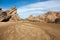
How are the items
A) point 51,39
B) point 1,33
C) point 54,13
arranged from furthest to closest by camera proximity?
1. point 54,13
2. point 1,33
3. point 51,39

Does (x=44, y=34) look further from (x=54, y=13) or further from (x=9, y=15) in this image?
(x=9, y=15)

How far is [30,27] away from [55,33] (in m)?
1.90

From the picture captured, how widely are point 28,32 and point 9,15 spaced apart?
16.7 metres

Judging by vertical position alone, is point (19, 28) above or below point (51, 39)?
above

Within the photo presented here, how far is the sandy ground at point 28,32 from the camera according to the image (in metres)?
11.3

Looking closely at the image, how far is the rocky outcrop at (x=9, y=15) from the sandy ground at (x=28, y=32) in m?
13.9

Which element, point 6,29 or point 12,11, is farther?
point 12,11

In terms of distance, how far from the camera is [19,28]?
1202 cm

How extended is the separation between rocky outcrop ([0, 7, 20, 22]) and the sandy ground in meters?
13.9

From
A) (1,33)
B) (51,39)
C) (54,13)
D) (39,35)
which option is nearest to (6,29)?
(1,33)

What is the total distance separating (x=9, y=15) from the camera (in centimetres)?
2789

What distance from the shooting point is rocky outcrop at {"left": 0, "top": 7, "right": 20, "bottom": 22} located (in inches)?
1047

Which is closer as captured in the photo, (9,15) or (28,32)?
(28,32)

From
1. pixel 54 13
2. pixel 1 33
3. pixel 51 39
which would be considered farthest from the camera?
pixel 54 13
